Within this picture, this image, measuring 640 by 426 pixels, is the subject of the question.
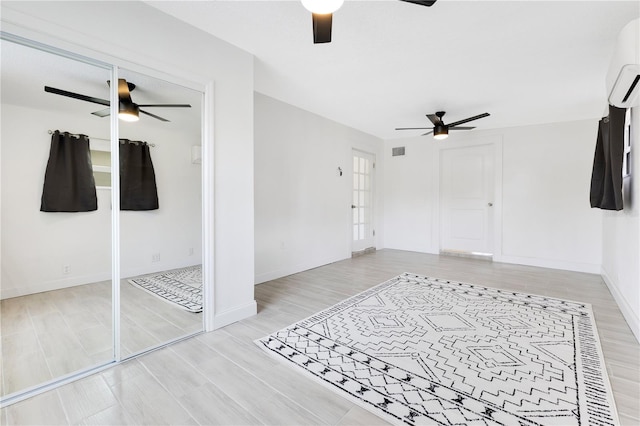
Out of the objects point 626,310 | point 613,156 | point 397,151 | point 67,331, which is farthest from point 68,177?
point 397,151

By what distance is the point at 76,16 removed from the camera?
5.82ft

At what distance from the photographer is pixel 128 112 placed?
6.84 feet

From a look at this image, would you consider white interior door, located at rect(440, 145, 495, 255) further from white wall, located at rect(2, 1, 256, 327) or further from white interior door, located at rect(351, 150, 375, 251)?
white wall, located at rect(2, 1, 256, 327)

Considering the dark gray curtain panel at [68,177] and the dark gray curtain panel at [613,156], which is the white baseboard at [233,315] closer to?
the dark gray curtain panel at [68,177]

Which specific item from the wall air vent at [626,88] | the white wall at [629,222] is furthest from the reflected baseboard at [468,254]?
the wall air vent at [626,88]

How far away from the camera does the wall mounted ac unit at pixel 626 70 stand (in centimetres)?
203

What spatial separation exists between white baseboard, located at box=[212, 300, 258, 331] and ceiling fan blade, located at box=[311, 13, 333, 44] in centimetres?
228

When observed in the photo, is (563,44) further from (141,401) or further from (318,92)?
(141,401)

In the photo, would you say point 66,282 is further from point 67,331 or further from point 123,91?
point 123,91

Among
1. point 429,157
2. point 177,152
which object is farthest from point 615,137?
point 177,152

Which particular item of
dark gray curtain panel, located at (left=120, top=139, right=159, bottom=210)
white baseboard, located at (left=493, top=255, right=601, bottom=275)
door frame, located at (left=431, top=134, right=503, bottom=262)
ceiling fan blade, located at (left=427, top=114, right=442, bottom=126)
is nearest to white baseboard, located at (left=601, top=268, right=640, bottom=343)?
white baseboard, located at (left=493, top=255, right=601, bottom=275)

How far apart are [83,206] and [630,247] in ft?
15.1

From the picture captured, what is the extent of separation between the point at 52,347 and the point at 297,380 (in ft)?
5.60

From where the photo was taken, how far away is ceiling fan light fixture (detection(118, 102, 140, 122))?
205 cm
